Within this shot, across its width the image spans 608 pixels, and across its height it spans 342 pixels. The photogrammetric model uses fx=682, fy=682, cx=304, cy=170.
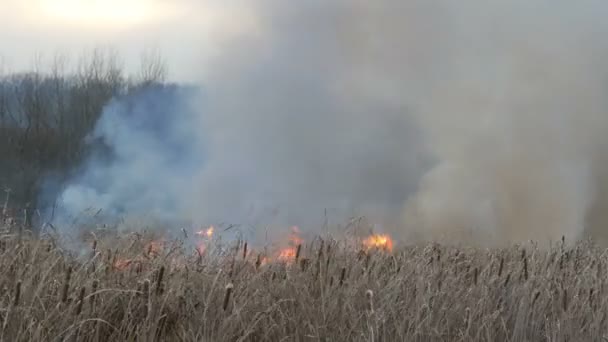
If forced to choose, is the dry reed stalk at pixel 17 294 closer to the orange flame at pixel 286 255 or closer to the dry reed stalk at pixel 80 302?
the dry reed stalk at pixel 80 302

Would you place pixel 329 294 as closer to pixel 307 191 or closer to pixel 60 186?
pixel 307 191

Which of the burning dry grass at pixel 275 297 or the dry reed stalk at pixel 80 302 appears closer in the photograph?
the dry reed stalk at pixel 80 302

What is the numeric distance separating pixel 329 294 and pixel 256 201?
11.1 meters

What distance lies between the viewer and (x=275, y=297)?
5262 mm

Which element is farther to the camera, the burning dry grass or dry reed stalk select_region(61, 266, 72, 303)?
the burning dry grass

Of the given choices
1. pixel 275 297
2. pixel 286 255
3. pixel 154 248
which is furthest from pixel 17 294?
pixel 286 255

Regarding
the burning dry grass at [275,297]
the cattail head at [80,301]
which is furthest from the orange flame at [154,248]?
the cattail head at [80,301]

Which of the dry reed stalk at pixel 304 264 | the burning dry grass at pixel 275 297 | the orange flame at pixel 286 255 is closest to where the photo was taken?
the burning dry grass at pixel 275 297

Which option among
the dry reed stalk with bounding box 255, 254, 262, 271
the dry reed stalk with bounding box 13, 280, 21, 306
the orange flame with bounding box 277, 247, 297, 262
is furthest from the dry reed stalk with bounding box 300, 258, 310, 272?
the dry reed stalk with bounding box 13, 280, 21, 306

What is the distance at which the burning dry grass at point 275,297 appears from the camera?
14.2 feet

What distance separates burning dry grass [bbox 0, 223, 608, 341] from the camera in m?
4.33

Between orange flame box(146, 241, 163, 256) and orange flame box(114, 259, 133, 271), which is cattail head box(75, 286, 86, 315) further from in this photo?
orange flame box(146, 241, 163, 256)

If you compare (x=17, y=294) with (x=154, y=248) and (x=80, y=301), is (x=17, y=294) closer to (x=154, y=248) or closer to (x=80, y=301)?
(x=80, y=301)

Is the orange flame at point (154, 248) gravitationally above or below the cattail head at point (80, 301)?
above
